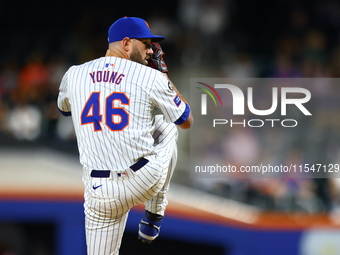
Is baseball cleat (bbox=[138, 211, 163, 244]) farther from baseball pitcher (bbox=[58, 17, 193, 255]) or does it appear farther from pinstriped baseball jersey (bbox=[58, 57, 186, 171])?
pinstriped baseball jersey (bbox=[58, 57, 186, 171])

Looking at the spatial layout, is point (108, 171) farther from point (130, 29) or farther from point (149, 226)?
point (130, 29)

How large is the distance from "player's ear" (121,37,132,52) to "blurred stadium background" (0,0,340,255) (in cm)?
359

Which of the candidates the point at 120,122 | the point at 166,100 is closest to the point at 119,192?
the point at 120,122

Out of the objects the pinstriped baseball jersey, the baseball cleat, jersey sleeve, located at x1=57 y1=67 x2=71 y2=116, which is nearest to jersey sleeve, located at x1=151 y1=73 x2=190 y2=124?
the pinstriped baseball jersey

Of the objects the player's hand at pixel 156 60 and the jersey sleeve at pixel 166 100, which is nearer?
the jersey sleeve at pixel 166 100

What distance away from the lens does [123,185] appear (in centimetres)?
334

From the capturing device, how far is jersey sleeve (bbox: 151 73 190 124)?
3332mm

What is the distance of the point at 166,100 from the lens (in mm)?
3350

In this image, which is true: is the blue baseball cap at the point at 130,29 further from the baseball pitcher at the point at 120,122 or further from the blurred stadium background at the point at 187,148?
the blurred stadium background at the point at 187,148

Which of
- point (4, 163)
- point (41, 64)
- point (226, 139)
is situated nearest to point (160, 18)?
point (41, 64)

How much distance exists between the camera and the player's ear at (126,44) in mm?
3383

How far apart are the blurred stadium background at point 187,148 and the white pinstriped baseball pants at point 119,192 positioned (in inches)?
130

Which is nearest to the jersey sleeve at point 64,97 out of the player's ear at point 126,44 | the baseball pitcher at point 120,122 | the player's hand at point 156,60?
the baseball pitcher at point 120,122

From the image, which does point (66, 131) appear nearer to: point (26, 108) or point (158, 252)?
point (26, 108)
